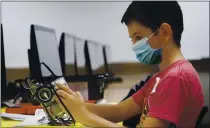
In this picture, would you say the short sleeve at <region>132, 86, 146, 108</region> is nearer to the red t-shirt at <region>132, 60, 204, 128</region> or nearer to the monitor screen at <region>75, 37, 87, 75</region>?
the red t-shirt at <region>132, 60, 204, 128</region>

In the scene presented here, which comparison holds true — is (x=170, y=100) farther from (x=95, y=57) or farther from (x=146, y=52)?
(x=95, y=57)

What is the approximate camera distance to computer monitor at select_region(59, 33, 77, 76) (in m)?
1.96

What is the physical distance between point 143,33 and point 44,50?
61 centimetres

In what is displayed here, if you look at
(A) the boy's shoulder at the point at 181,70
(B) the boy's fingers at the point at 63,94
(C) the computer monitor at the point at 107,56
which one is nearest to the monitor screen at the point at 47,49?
(B) the boy's fingers at the point at 63,94

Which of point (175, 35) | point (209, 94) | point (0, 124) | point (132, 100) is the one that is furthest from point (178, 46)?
point (209, 94)

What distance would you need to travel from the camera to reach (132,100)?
1246mm

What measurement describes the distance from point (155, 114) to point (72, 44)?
4.79 ft

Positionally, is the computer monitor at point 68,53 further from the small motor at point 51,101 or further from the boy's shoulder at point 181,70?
the boy's shoulder at point 181,70

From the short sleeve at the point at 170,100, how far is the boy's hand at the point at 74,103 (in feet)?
0.61

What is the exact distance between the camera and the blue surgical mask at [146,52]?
1041 mm

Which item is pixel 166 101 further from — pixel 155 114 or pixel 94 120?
pixel 94 120

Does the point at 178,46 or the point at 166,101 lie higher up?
the point at 178,46

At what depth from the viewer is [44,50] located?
4.86 feet

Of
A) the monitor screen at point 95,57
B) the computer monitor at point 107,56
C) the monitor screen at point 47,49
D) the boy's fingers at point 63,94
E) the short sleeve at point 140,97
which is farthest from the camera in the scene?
the computer monitor at point 107,56
